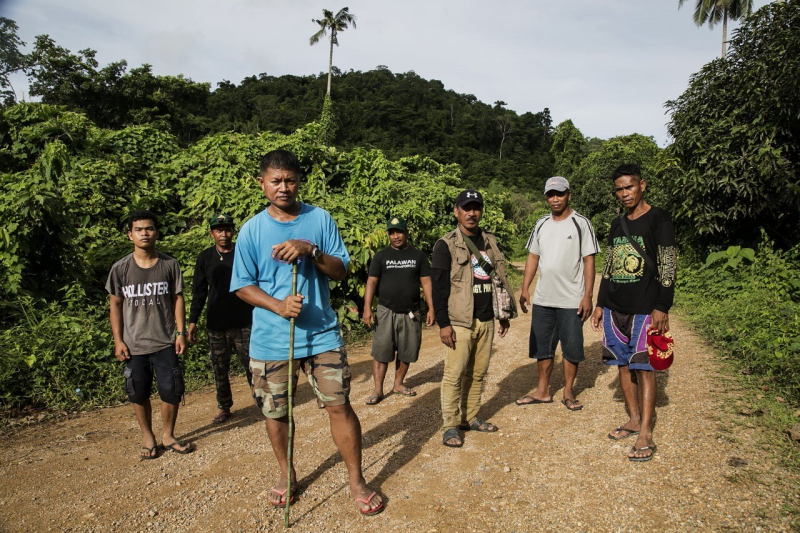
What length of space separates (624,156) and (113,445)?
22.8 metres

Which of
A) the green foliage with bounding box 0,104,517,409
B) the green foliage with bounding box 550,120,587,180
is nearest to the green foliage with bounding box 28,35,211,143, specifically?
the green foliage with bounding box 0,104,517,409

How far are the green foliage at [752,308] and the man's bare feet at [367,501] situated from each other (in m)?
3.63

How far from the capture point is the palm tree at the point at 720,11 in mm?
24719

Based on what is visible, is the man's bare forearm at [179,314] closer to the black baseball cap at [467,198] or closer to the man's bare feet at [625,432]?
the black baseball cap at [467,198]

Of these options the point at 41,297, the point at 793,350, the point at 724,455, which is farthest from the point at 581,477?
the point at 41,297

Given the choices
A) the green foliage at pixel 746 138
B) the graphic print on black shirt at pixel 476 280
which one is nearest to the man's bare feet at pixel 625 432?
the graphic print on black shirt at pixel 476 280

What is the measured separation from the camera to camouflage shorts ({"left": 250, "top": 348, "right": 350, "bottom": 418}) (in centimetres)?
291

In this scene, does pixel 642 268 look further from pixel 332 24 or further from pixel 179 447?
pixel 332 24

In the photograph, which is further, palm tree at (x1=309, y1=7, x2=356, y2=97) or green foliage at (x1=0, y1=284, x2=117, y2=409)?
palm tree at (x1=309, y1=7, x2=356, y2=97)

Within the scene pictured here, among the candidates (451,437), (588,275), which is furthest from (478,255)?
(451,437)

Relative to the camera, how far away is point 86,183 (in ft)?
27.0

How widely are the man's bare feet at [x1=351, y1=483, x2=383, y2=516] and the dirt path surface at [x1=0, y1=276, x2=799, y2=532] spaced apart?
0.18ft

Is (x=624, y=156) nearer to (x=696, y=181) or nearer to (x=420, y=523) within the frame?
(x=696, y=181)

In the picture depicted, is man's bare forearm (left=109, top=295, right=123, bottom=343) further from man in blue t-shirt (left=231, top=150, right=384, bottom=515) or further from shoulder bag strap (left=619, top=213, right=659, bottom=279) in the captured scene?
shoulder bag strap (left=619, top=213, right=659, bottom=279)
